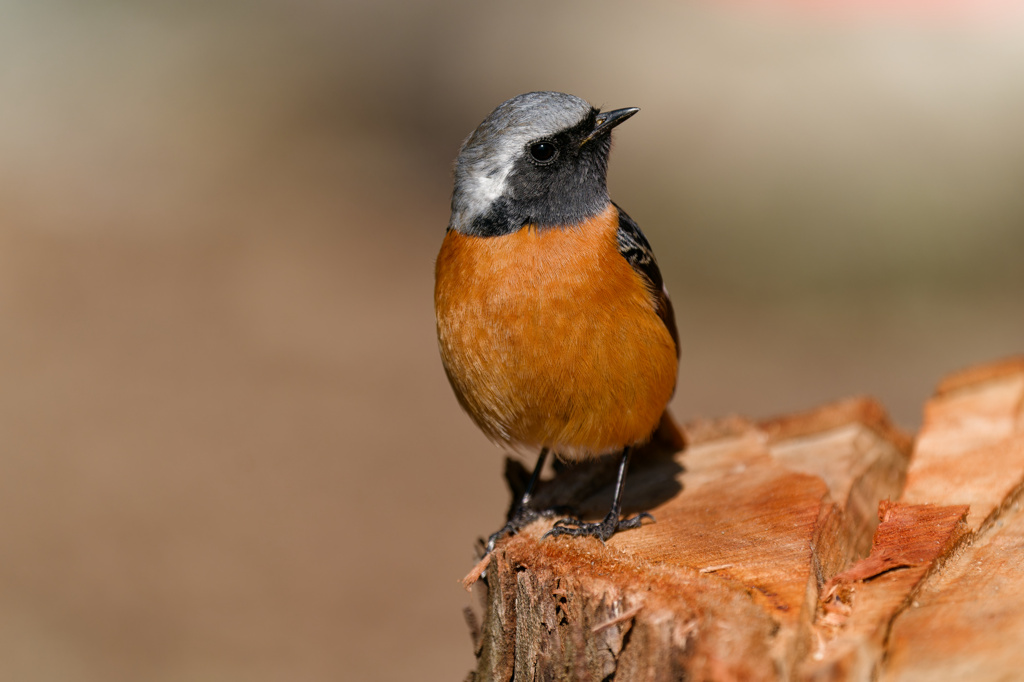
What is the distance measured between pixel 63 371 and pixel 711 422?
823cm

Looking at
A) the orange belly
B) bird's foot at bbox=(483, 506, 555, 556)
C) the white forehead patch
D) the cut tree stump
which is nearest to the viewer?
the cut tree stump

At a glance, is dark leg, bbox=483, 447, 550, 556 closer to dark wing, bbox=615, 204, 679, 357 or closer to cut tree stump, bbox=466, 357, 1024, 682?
cut tree stump, bbox=466, 357, 1024, 682

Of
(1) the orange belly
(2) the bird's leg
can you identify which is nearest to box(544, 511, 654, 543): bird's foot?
(2) the bird's leg

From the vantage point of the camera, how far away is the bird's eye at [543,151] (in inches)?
158

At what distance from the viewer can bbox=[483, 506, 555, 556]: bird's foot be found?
412 cm

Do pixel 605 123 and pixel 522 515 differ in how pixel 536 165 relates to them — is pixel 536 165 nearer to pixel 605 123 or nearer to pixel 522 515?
pixel 605 123

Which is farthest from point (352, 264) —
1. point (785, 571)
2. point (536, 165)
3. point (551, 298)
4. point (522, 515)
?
point (785, 571)

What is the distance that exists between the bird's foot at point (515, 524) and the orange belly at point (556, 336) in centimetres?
38

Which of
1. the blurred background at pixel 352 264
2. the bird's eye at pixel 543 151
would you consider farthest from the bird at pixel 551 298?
the blurred background at pixel 352 264

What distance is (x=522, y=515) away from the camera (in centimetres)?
434

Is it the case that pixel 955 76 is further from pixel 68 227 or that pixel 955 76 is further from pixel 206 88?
pixel 68 227

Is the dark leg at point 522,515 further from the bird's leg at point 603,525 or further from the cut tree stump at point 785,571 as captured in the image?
the bird's leg at point 603,525

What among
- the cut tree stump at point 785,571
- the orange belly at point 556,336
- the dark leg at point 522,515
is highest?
the orange belly at point 556,336

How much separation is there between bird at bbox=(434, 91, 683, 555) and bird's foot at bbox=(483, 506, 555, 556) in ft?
0.03
